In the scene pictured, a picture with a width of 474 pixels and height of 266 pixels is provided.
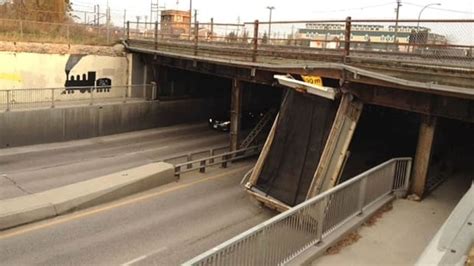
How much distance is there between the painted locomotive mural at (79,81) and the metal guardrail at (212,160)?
1035cm

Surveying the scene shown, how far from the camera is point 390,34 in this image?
16328mm

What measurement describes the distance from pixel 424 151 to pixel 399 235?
4.58m

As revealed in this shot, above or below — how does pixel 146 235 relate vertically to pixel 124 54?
below

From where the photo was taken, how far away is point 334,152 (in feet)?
44.7

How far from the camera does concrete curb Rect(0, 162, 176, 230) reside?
12961 mm

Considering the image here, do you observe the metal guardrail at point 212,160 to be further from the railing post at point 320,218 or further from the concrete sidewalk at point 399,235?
the railing post at point 320,218

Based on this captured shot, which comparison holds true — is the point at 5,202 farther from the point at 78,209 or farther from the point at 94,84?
the point at 94,84

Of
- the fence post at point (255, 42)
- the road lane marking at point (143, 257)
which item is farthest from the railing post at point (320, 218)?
the fence post at point (255, 42)

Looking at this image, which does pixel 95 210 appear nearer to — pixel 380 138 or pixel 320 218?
pixel 320 218

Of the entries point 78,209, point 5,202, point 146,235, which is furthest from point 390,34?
point 5,202

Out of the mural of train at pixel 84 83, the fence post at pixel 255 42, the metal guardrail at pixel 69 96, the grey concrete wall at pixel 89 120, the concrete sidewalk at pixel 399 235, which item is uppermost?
the fence post at pixel 255 42

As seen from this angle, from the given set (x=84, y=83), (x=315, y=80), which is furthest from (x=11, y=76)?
(x=315, y=80)

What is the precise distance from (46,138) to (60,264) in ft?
47.0

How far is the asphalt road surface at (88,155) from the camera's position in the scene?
17.1 meters
